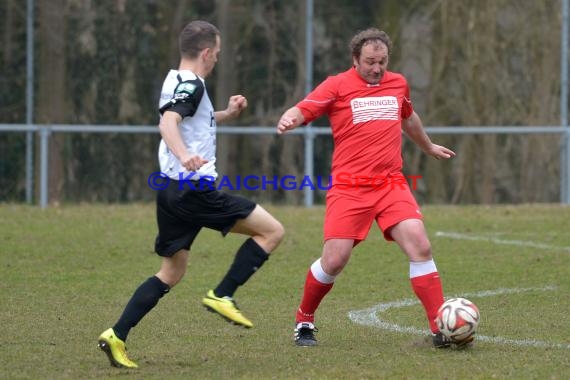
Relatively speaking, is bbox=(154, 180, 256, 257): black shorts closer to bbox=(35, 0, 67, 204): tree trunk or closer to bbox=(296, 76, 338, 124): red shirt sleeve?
bbox=(296, 76, 338, 124): red shirt sleeve

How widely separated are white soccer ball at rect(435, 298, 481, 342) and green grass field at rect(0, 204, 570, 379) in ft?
0.35

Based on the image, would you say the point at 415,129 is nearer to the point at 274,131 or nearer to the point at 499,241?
the point at 499,241

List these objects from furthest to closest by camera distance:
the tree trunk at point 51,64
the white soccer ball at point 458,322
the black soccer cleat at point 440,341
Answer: the tree trunk at point 51,64 < the black soccer cleat at point 440,341 < the white soccer ball at point 458,322

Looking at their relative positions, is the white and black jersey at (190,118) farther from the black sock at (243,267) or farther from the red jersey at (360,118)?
the red jersey at (360,118)

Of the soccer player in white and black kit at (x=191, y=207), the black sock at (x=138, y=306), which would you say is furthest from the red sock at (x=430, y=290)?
the black sock at (x=138, y=306)

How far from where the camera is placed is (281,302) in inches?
344

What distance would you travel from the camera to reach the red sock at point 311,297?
7.00m

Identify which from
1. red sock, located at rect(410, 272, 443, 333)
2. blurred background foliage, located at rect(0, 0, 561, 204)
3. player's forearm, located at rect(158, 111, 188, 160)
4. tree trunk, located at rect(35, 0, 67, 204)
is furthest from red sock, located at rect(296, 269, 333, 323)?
tree trunk, located at rect(35, 0, 67, 204)

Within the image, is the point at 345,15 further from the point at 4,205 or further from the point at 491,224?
the point at 4,205

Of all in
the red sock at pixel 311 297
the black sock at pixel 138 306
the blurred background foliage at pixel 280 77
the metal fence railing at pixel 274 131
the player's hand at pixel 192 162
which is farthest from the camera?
the blurred background foliage at pixel 280 77

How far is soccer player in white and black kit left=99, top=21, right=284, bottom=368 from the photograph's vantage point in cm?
617

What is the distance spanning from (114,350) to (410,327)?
7.09 ft

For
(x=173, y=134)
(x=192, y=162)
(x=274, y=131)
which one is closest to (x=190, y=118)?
(x=173, y=134)

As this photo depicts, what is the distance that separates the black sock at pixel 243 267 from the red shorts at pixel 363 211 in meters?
0.56
